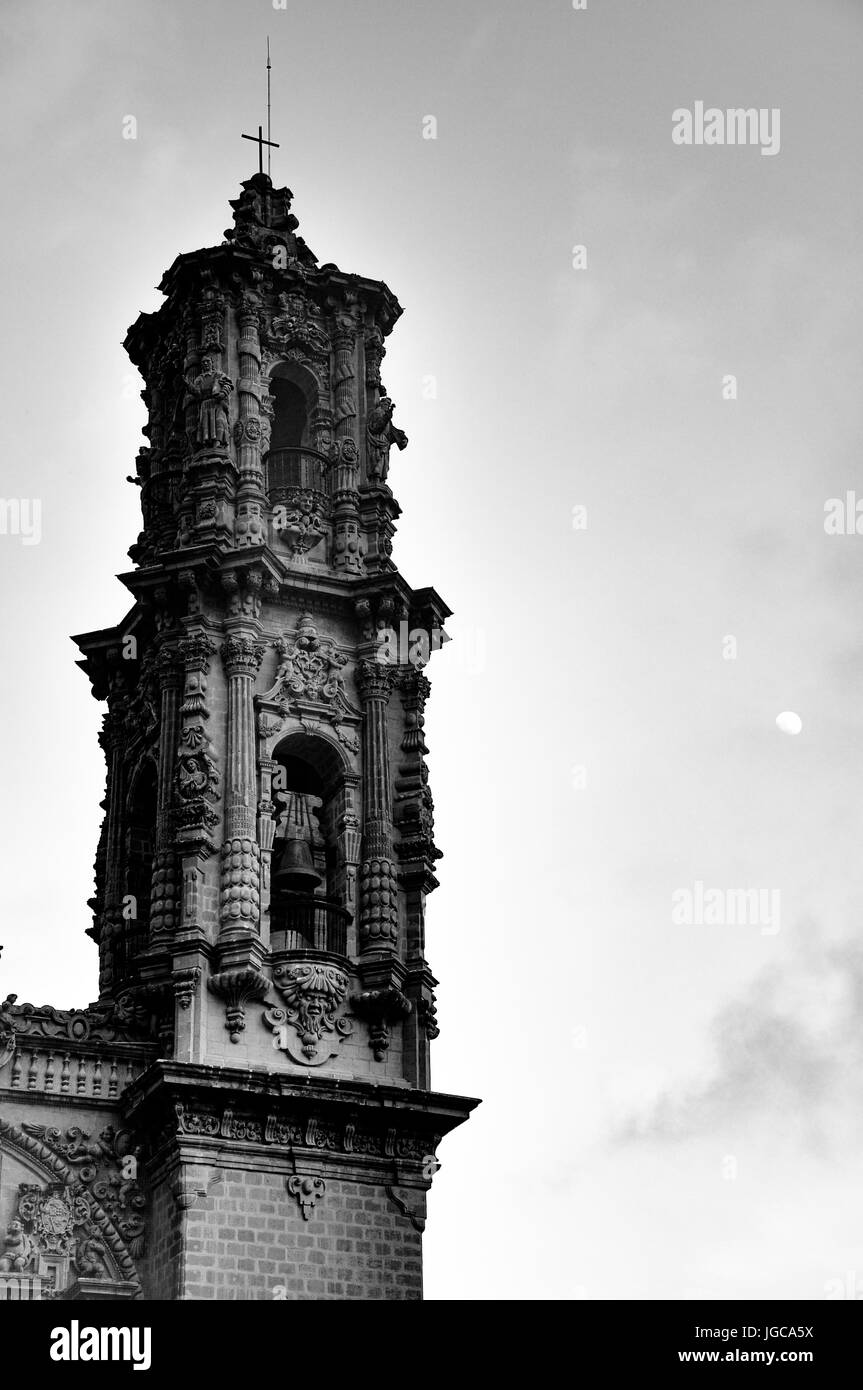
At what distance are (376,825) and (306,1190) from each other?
587cm

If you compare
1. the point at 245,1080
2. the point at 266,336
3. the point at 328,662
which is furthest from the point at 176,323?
the point at 245,1080

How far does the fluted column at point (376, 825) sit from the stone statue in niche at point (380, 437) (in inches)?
154

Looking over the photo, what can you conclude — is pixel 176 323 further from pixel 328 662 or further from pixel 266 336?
pixel 328 662

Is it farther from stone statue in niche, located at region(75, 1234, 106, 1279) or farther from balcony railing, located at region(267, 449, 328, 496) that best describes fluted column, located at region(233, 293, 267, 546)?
stone statue in niche, located at region(75, 1234, 106, 1279)

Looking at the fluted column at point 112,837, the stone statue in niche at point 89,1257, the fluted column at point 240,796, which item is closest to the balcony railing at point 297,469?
the fluted column at point 240,796

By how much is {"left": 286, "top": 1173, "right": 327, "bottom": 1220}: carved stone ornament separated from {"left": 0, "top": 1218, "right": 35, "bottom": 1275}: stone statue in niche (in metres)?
3.63

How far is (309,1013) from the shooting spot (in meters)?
34.3

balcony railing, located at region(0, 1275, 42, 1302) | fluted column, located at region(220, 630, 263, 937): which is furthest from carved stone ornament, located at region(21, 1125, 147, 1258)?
fluted column, located at region(220, 630, 263, 937)

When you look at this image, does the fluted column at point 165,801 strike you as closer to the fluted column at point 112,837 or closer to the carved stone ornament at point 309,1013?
the fluted column at point 112,837

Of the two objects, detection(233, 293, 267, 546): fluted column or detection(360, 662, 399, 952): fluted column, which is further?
detection(233, 293, 267, 546): fluted column

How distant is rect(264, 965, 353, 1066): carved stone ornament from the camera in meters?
34.1

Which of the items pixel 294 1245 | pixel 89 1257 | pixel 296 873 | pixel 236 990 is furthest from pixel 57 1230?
pixel 296 873

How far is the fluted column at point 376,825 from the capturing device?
35.6 meters

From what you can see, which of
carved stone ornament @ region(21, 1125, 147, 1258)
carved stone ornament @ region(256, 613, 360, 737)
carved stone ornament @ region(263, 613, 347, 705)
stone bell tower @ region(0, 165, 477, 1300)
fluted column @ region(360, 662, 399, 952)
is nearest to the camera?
stone bell tower @ region(0, 165, 477, 1300)
